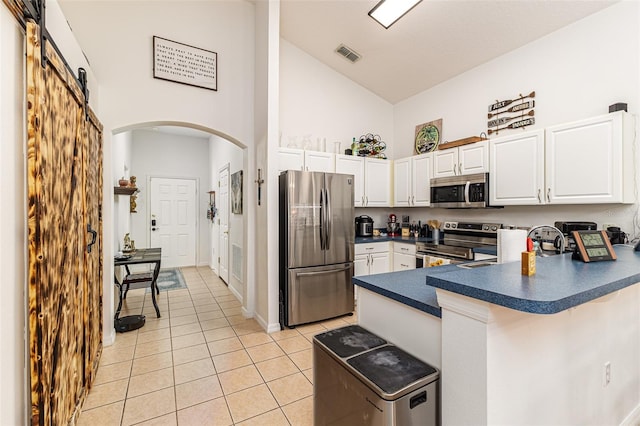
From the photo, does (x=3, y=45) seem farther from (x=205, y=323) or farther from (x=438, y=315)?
(x=205, y=323)

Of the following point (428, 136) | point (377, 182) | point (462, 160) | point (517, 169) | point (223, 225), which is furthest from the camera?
point (223, 225)

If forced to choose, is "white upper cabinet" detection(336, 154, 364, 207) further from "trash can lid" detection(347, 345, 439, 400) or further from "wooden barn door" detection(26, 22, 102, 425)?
"trash can lid" detection(347, 345, 439, 400)

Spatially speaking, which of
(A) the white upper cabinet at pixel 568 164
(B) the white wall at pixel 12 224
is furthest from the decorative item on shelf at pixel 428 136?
(B) the white wall at pixel 12 224

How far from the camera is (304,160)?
3.82 meters

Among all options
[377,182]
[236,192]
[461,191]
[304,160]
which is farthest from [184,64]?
[461,191]

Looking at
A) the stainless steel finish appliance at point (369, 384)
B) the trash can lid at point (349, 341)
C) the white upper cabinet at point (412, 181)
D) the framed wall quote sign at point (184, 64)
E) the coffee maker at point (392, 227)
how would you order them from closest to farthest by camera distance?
the stainless steel finish appliance at point (369, 384) → the trash can lid at point (349, 341) → the framed wall quote sign at point (184, 64) → the white upper cabinet at point (412, 181) → the coffee maker at point (392, 227)

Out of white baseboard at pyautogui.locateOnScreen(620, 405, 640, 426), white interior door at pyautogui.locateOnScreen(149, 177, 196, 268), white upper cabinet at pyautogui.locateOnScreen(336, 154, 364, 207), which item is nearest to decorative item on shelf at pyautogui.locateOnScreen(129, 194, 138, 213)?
white interior door at pyautogui.locateOnScreen(149, 177, 196, 268)

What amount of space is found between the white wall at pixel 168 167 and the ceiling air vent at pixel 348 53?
4.27 metres

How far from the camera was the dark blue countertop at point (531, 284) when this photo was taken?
885mm

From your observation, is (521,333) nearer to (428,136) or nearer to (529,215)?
(529,215)

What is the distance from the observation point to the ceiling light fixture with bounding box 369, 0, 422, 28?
110 inches

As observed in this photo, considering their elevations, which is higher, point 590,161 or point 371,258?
point 590,161

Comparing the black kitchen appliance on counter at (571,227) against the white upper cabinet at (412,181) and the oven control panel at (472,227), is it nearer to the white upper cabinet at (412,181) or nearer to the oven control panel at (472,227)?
the oven control panel at (472,227)

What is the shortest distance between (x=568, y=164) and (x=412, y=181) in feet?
6.11
